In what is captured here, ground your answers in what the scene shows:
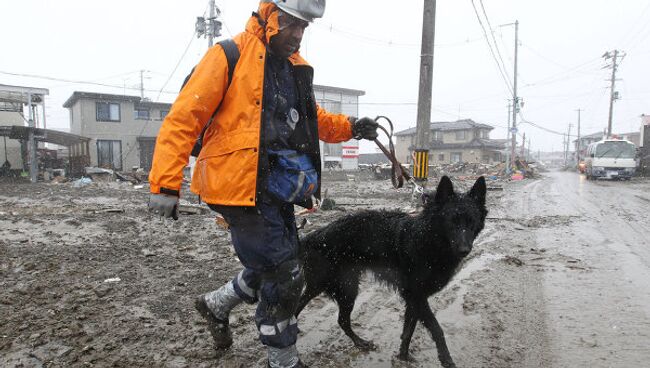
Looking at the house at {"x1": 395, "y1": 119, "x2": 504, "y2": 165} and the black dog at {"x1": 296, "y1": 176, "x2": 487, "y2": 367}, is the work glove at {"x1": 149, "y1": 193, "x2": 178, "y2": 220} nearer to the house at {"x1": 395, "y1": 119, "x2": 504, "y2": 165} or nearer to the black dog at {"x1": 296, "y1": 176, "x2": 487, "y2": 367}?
the black dog at {"x1": 296, "y1": 176, "x2": 487, "y2": 367}

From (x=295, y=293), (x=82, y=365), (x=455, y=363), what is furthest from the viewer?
(x=455, y=363)

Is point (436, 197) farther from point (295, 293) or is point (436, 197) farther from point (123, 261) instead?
point (123, 261)

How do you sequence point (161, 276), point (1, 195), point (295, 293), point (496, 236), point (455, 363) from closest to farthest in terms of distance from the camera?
point (295, 293) → point (455, 363) → point (161, 276) → point (496, 236) → point (1, 195)

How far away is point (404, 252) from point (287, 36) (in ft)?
5.30

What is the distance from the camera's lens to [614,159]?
74.2 ft

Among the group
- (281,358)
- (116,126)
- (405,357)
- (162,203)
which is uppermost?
(116,126)

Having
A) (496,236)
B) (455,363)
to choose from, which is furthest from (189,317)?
(496,236)

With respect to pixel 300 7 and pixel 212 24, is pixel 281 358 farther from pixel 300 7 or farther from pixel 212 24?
pixel 212 24

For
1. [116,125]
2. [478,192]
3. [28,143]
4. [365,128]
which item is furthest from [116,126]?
[478,192]

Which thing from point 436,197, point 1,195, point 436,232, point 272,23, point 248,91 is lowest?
point 1,195

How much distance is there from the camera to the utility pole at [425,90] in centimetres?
790

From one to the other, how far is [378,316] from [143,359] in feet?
6.19

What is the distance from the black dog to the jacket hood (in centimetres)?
140

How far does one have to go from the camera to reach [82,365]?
2.47 m
